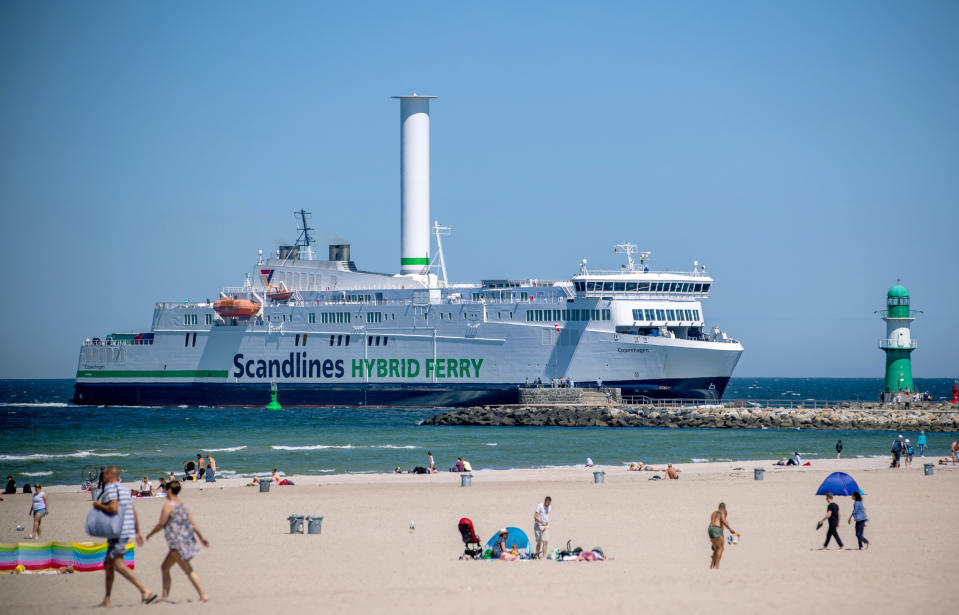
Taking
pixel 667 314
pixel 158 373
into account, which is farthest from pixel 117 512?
pixel 158 373

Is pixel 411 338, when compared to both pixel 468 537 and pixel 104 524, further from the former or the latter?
pixel 104 524

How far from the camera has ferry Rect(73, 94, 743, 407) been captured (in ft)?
187

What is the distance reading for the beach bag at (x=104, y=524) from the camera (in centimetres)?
1287

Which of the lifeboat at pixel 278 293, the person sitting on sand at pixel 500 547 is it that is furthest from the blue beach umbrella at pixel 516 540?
the lifeboat at pixel 278 293

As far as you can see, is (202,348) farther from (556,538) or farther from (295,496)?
(556,538)

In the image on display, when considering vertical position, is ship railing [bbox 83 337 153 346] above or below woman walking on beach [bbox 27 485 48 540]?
above

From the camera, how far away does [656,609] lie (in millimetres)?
13406

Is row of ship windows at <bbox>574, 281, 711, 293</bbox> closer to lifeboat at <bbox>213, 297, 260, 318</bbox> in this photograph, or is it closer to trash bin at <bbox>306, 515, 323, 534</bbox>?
lifeboat at <bbox>213, 297, 260, 318</bbox>

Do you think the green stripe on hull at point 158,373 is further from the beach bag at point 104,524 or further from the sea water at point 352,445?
the beach bag at point 104,524

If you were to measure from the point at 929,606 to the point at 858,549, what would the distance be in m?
4.59

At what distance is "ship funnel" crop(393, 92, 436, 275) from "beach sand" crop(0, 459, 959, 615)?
37.4 m

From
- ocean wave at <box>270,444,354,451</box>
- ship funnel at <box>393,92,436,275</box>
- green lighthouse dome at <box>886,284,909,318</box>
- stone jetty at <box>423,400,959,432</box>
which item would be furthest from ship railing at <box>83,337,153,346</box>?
green lighthouse dome at <box>886,284,909,318</box>

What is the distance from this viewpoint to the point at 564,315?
58375 mm

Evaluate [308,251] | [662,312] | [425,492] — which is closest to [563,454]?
[425,492]
